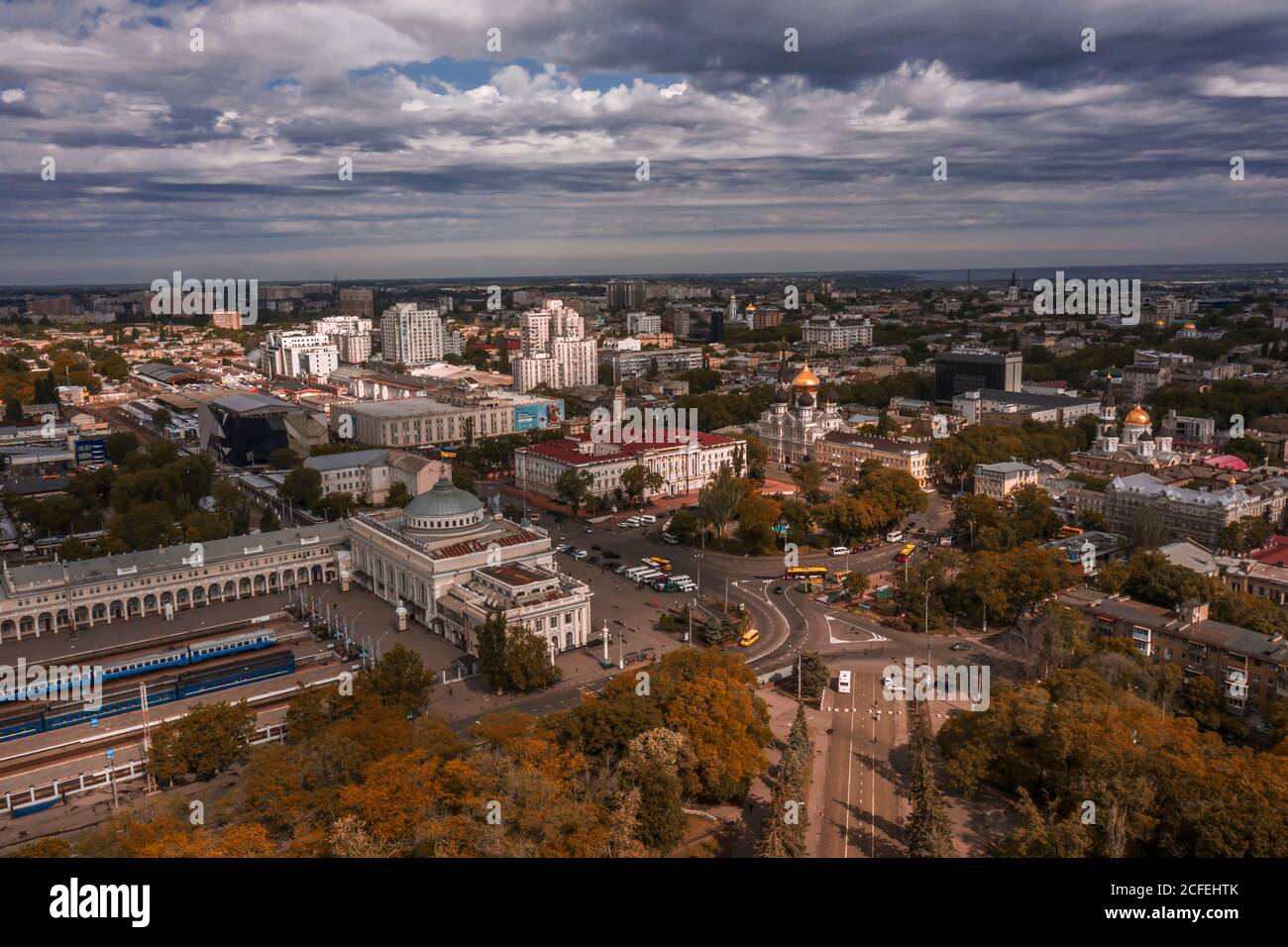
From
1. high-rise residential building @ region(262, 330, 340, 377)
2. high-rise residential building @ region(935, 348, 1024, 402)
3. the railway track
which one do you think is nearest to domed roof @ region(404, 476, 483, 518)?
the railway track

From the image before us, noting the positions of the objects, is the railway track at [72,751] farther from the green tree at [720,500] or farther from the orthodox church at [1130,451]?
the orthodox church at [1130,451]

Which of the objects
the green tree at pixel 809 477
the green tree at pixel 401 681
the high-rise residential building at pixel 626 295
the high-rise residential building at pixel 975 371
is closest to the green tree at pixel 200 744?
the green tree at pixel 401 681

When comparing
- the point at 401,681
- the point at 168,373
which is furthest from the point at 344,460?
the point at 168,373

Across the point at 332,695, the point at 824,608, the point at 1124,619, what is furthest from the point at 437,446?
the point at 1124,619

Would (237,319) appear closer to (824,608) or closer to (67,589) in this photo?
(67,589)

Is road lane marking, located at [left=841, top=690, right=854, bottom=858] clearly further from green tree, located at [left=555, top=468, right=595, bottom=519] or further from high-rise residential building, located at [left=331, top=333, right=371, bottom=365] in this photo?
high-rise residential building, located at [left=331, top=333, right=371, bottom=365]
